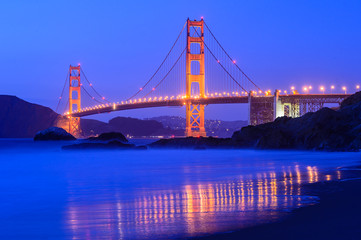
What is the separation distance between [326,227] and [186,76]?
4288 cm

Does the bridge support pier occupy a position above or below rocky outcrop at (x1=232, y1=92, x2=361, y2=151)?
above

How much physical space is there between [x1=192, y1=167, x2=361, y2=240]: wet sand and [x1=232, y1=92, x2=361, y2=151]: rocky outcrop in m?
12.5

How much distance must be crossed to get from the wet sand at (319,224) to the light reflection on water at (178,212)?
0.53ft

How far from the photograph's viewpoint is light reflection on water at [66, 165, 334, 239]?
335 centimetres

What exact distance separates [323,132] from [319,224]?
15.1 m

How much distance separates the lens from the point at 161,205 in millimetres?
4633

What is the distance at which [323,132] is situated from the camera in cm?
1784

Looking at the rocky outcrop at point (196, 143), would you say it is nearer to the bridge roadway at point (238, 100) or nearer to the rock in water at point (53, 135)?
the bridge roadway at point (238, 100)

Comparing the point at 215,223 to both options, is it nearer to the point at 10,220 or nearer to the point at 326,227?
the point at 326,227

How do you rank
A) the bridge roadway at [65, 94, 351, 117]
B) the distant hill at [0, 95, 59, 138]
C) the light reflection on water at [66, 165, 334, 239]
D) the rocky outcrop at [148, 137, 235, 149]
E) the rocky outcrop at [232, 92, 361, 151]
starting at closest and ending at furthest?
the light reflection on water at [66, 165, 334, 239] < the rocky outcrop at [232, 92, 361, 151] < the rocky outcrop at [148, 137, 235, 149] < the bridge roadway at [65, 94, 351, 117] < the distant hill at [0, 95, 59, 138]

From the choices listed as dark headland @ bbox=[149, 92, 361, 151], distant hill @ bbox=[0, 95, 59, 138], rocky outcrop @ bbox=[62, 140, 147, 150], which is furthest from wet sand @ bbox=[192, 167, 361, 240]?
distant hill @ bbox=[0, 95, 59, 138]

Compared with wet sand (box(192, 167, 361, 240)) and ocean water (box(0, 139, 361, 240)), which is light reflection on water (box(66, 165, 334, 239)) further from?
wet sand (box(192, 167, 361, 240))

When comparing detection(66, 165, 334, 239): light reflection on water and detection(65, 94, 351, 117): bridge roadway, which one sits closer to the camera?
detection(66, 165, 334, 239): light reflection on water

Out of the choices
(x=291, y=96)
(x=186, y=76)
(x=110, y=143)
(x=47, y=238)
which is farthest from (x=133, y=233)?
(x=186, y=76)
